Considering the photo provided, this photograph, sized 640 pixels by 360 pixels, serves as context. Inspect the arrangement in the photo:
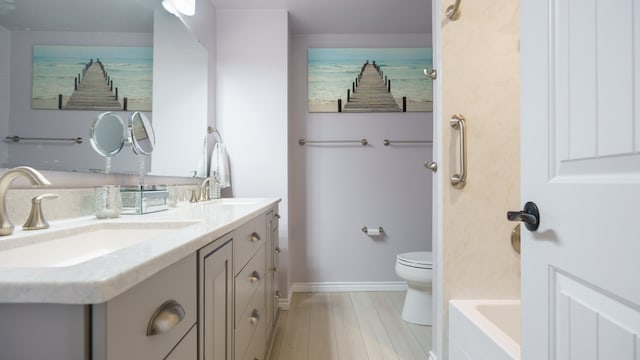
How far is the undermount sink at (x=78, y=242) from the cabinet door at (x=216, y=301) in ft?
0.45

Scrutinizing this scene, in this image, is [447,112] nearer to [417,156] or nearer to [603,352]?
[603,352]

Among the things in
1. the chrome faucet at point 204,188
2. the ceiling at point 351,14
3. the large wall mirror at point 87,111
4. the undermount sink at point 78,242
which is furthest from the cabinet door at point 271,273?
the ceiling at point 351,14

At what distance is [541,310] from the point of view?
65 centimetres

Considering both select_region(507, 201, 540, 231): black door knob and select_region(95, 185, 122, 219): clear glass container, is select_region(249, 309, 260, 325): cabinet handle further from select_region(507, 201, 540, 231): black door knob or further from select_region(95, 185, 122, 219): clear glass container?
select_region(507, 201, 540, 231): black door knob

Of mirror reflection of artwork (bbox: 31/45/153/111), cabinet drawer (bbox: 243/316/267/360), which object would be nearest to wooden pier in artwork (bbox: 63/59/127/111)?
mirror reflection of artwork (bbox: 31/45/153/111)

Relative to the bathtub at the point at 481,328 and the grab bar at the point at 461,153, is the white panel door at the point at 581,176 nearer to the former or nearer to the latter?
the bathtub at the point at 481,328

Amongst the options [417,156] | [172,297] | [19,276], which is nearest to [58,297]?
[19,276]

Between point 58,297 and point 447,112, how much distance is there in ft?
4.74

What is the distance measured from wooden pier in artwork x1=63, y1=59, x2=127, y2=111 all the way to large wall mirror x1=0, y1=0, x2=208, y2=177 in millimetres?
25

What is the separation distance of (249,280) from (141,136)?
84 centimetres

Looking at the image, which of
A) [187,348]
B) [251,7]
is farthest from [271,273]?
[251,7]

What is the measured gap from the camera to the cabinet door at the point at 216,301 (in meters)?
0.71

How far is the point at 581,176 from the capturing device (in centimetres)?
57

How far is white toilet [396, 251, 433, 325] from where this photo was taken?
200 centimetres
